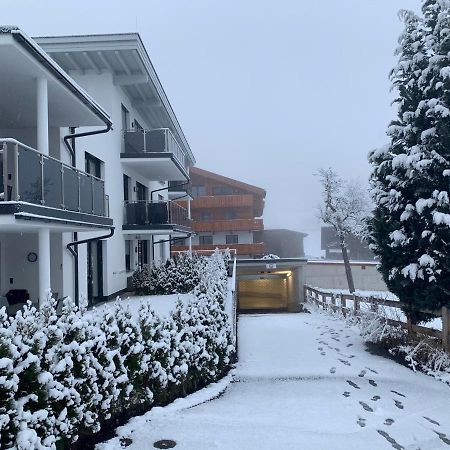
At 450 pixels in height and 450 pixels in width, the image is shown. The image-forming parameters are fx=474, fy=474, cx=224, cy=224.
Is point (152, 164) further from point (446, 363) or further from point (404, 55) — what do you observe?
point (446, 363)

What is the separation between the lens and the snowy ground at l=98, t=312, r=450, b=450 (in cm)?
537

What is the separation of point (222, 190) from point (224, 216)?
9.21 ft

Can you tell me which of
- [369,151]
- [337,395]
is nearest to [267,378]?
[337,395]

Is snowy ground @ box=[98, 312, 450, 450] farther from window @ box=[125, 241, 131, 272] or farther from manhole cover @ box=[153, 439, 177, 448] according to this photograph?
window @ box=[125, 241, 131, 272]

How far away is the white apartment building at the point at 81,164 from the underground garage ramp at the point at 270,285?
10.0 meters

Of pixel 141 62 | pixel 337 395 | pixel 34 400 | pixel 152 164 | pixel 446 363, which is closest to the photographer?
pixel 34 400

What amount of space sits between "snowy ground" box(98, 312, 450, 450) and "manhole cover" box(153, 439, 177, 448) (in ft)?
0.25

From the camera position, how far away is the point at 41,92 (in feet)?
29.5

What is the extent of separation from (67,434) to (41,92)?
673 centimetres

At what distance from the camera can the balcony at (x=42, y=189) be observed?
25.3ft

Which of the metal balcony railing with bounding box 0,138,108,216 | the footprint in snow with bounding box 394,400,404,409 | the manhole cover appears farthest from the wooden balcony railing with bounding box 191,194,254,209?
the manhole cover

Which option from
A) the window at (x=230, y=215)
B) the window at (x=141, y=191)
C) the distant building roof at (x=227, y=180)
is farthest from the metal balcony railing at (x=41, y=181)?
the distant building roof at (x=227, y=180)

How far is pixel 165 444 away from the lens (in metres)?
5.12

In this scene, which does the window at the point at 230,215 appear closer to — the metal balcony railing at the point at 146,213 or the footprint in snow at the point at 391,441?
the metal balcony railing at the point at 146,213
